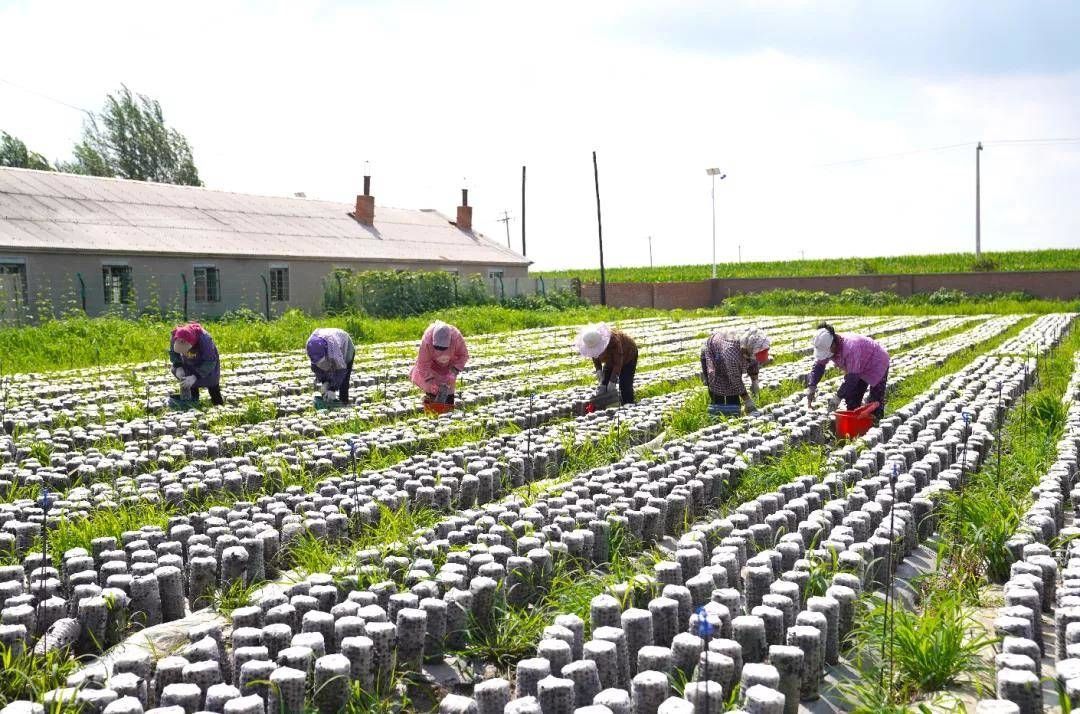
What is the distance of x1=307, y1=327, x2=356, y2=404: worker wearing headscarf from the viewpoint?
10.1 metres

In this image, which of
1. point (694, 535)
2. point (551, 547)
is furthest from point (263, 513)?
point (694, 535)

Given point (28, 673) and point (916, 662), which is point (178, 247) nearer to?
point (28, 673)

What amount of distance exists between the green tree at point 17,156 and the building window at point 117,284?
24.2 meters

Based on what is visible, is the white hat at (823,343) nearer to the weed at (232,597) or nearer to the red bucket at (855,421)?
the red bucket at (855,421)

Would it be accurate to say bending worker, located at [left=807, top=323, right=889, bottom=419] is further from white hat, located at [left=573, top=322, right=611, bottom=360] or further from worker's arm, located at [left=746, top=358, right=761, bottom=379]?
white hat, located at [left=573, top=322, right=611, bottom=360]

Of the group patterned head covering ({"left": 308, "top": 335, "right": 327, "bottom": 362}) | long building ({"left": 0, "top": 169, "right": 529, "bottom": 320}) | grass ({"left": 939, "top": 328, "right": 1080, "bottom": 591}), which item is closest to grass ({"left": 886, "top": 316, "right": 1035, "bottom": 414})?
grass ({"left": 939, "top": 328, "right": 1080, "bottom": 591})

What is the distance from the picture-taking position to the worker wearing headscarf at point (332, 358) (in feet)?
33.1

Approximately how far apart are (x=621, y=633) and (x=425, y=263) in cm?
2911

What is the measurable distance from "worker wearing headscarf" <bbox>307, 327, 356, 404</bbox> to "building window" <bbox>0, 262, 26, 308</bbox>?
40.3 feet

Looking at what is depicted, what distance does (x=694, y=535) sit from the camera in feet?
16.6

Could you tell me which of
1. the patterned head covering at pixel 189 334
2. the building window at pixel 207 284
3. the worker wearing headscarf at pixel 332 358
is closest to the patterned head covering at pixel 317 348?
the worker wearing headscarf at pixel 332 358

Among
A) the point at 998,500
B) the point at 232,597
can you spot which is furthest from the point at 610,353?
the point at 232,597

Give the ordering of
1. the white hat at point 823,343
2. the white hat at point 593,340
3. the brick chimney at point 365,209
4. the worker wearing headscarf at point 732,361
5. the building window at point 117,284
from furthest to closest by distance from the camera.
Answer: the brick chimney at point 365,209 → the building window at point 117,284 → the worker wearing headscarf at point 732,361 → the white hat at point 593,340 → the white hat at point 823,343

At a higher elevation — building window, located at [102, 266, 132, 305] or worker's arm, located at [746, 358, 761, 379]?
building window, located at [102, 266, 132, 305]
